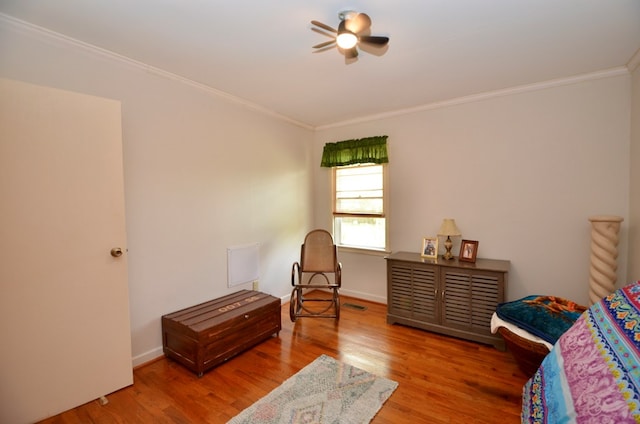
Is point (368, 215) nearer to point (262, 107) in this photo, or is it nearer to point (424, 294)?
point (424, 294)

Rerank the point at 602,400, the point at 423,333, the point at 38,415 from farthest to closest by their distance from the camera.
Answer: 1. the point at 423,333
2. the point at 38,415
3. the point at 602,400

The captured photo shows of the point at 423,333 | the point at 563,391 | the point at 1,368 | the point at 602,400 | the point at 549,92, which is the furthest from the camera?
the point at 423,333

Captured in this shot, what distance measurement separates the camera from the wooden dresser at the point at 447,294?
2.80 meters

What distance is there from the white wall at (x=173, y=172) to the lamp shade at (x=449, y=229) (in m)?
2.13

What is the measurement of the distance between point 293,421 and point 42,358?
1676 millimetres

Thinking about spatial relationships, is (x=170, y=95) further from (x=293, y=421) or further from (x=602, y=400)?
(x=602, y=400)

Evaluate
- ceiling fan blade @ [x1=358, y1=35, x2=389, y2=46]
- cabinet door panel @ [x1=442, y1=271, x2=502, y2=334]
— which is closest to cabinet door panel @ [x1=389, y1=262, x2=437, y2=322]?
cabinet door panel @ [x1=442, y1=271, x2=502, y2=334]

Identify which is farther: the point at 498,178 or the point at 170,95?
the point at 498,178

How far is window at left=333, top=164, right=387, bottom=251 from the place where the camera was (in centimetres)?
401

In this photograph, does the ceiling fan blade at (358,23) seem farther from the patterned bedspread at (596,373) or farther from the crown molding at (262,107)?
the patterned bedspread at (596,373)

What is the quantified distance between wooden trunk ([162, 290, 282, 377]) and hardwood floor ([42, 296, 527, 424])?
10 cm

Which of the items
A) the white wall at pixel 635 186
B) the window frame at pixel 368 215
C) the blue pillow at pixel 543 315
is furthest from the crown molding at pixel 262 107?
the blue pillow at pixel 543 315

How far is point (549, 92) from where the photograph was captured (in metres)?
2.86

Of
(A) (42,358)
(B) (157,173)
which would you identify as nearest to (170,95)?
(B) (157,173)
